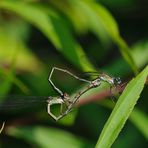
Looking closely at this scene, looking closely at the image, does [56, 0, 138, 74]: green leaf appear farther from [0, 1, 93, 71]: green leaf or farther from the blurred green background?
[0, 1, 93, 71]: green leaf

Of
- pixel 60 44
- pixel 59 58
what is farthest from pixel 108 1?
pixel 60 44

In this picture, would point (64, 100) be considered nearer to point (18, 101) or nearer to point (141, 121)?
point (18, 101)

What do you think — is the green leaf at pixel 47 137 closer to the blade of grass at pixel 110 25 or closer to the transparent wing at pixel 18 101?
the transparent wing at pixel 18 101

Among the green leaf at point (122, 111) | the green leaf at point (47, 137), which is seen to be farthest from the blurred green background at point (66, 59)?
the green leaf at point (122, 111)

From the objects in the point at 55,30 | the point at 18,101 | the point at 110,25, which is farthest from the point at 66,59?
the point at 18,101

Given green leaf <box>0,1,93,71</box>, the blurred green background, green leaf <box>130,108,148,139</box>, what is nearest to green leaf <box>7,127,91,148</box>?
the blurred green background
